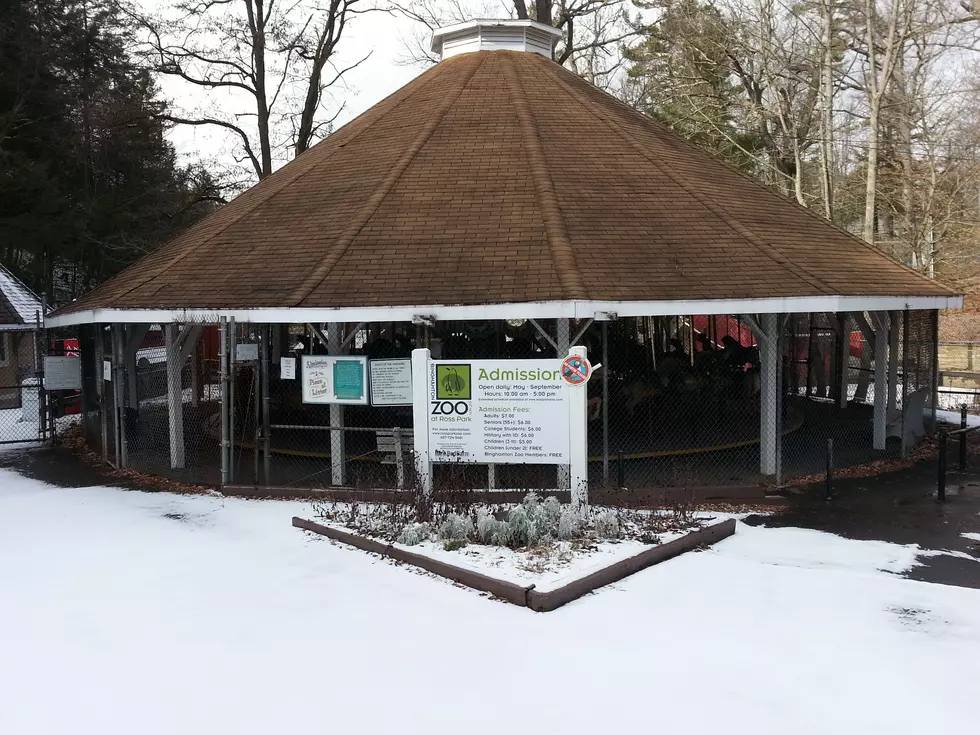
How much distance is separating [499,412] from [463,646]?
3740mm

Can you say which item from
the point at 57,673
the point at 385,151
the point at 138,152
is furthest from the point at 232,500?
the point at 138,152

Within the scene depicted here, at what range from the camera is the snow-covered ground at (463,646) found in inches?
197

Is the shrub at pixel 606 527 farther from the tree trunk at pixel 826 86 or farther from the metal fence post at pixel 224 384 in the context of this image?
the tree trunk at pixel 826 86

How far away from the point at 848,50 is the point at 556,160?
1944cm

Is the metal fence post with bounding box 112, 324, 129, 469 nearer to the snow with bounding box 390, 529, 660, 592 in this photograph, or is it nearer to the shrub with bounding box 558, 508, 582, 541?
the snow with bounding box 390, 529, 660, 592

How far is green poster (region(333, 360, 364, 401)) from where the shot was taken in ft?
35.3

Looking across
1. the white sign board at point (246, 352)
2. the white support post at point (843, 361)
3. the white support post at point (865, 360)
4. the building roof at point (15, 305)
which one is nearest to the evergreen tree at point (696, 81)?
the white support post at point (865, 360)

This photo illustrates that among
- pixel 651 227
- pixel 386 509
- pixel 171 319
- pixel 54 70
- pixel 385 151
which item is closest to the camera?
pixel 386 509

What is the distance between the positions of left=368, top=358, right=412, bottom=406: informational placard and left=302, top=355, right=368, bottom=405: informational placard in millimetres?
139

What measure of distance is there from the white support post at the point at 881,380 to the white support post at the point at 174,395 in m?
11.7

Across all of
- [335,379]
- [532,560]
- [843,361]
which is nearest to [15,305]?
[335,379]

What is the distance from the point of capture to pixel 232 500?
36.2ft

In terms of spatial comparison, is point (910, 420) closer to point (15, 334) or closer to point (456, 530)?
point (456, 530)

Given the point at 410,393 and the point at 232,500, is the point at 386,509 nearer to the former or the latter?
the point at 410,393
